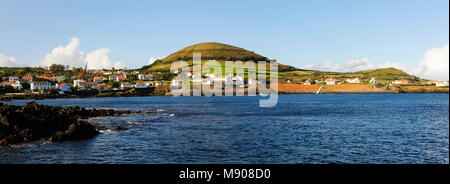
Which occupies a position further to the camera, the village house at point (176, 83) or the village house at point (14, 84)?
the village house at point (176, 83)

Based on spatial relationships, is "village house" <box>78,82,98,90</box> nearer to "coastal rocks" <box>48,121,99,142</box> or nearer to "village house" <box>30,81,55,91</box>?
"village house" <box>30,81,55,91</box>

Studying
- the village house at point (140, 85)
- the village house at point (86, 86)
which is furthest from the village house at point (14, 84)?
the village house at point (140, 85)

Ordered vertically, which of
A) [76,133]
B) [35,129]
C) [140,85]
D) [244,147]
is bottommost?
[244,147]

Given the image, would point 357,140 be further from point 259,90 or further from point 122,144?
point 259,90

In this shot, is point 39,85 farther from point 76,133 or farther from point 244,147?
Result: point 244,147

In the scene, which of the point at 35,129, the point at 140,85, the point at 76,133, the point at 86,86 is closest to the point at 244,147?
the point at 76,133

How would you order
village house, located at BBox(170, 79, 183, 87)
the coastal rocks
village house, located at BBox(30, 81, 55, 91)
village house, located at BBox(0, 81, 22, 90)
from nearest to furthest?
1. the coastal rocks
2. village house, located at BBox(0, 81, 22, 90)
3. village house, located at BBox(30, 81, 55, 91)
4. village house, located at BBox(170, 79, 183, 87)

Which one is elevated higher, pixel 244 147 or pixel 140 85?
pixel 140 85

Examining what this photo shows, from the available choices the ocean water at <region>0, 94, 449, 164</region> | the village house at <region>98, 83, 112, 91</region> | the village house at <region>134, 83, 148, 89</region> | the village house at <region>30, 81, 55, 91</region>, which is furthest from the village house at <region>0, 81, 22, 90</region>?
the ocean water at <region>0, 94, 449, 164</region>

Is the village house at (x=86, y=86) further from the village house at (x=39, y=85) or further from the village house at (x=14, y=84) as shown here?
the village house at (x=14, y=84)

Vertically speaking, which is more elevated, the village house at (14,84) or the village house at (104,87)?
the village house at (14,84)

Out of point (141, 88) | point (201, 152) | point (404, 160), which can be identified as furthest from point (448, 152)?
point (141, 88)

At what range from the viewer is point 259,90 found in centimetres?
18262
